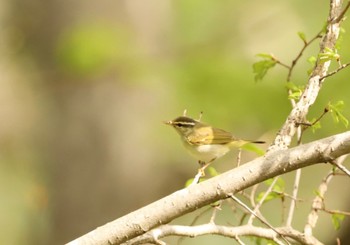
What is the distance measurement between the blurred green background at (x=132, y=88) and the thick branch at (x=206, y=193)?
3.30 m

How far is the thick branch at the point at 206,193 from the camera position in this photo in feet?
7.43

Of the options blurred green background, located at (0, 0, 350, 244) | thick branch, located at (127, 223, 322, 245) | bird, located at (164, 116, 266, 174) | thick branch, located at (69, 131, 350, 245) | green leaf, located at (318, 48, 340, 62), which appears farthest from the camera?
blurred green background, located at (0, 0, 350, 244)

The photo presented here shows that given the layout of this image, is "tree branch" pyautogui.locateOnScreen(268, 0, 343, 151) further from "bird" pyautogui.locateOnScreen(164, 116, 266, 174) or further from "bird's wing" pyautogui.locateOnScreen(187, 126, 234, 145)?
"bird's wing" pyautogui.locateOnScreen(187, 126, 234, 145)

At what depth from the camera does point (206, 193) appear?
237 centimetres

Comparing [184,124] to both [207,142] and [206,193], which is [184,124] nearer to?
[207,142]

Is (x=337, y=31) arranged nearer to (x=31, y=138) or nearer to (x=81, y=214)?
(x=81, y=214)

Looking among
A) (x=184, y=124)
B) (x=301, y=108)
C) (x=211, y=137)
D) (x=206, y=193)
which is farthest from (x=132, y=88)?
(x=206, y=193)

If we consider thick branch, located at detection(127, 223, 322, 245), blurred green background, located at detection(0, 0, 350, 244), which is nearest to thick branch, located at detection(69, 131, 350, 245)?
thick branch, located at detection(127, 223, 322, 245)

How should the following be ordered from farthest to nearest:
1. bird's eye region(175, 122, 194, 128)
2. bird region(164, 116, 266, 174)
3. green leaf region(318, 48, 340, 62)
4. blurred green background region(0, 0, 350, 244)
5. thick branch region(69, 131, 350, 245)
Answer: blurred green background region(0, 0, 350, 244), bird's eye region(175, 122, 194, 128), bird region(164, 116, 266, 174), green leaf region(318, 48, 340, 62), thick branch region(69, 131, 350, 245)

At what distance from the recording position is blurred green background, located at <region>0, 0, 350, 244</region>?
591cm

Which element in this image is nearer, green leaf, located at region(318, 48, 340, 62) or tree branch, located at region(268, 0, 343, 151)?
green leaf, located at region(318, 48, 340, 62)

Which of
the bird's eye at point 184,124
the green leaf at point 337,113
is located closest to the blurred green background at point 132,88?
the bird's eye at point 184,124

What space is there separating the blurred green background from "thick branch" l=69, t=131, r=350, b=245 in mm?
3302

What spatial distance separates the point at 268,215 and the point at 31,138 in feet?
8.76
